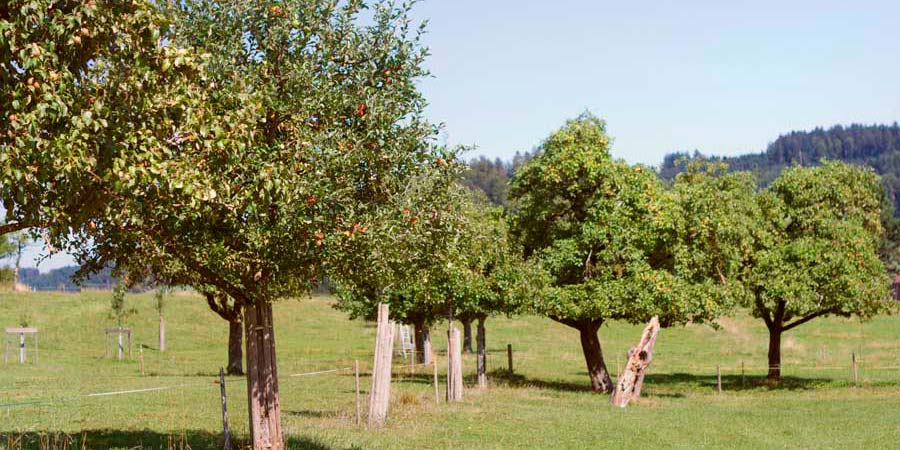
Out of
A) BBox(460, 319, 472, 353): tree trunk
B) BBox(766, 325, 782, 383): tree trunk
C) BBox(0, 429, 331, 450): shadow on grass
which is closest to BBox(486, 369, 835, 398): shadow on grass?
BBox(766, 325, 782, 383): tree trunk

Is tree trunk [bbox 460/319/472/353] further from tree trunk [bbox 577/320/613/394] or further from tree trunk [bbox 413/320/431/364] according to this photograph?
tree trunk [bbox 577/320/613/394]

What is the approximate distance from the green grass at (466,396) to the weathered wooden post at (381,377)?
57cm

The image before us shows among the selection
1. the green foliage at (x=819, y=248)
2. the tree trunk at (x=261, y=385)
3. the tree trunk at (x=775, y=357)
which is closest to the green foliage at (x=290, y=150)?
the tree trunk at (x=261, y=385)

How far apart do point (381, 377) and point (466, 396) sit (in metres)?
11.1

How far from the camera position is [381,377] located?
82.8ft

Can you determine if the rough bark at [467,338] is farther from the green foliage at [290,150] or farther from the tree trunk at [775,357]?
the green foliage at [290,150]

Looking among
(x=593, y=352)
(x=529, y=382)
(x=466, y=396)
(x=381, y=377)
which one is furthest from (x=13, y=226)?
(x=529, y=382)

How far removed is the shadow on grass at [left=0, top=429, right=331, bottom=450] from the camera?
61.0ft

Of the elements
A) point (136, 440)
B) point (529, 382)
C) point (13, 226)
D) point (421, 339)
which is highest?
point (13, 226)

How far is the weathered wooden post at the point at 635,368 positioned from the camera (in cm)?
3538

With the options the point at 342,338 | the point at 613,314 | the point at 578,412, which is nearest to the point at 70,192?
the point at 578,412

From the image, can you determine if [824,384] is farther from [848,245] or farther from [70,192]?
[70,192]

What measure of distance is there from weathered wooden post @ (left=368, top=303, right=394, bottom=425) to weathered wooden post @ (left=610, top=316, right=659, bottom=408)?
12891 mm

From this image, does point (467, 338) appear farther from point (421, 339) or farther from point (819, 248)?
point (819, 248)
